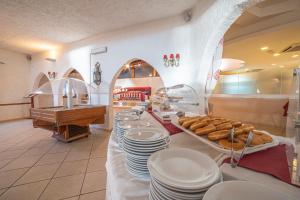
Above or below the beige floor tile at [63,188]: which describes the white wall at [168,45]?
above

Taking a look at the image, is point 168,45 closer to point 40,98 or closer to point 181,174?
point 181,174

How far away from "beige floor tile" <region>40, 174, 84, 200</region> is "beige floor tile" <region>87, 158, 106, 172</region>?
8.3 inches

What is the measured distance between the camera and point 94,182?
2.03 m

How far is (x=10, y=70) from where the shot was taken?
6.21 meters

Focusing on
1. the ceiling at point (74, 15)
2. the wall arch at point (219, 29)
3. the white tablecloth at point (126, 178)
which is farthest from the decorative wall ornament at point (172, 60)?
the white tablecloth at point (126, 178)

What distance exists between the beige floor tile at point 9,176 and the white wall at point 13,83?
18.3 ft

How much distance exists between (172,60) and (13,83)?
7.33 meters

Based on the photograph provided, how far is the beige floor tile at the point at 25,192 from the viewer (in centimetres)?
172

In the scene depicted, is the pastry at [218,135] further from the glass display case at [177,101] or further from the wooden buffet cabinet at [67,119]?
the wooden buffet cabinet at [67,119]

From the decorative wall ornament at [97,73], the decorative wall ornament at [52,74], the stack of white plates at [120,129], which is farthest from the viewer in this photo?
the decorative wall ornament at [52,74]

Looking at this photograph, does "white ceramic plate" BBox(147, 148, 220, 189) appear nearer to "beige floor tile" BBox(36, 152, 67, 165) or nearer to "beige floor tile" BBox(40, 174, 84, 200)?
"beige floor tile" BBox(40, 174, 84, 200)

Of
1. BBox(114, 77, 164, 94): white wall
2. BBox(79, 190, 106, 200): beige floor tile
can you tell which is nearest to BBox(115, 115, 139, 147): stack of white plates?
BBox(79, 190, 106, 200): beige floor tile

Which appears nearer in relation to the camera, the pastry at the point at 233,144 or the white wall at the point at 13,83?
the pastry at the point at 233,144

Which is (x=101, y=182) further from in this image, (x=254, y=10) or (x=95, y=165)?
(x=254, y=10)
